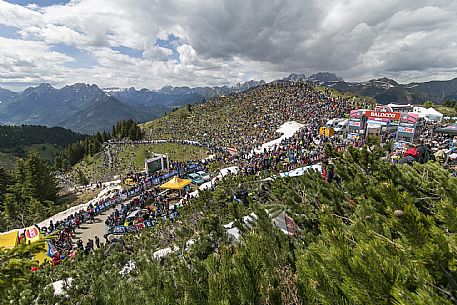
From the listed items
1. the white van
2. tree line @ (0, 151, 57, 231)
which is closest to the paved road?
tree line @ (0, 151, 57, 231)

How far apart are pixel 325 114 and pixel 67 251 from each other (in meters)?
46.9

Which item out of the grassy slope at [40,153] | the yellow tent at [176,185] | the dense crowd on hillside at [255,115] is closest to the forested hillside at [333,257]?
the yellow tent at [176,185]

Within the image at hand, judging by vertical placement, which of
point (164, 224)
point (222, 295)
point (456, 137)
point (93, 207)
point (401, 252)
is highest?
point (401, 252)

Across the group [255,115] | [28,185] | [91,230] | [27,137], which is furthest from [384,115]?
[27,137]

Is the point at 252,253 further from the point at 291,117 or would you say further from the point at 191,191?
the point at 291,117

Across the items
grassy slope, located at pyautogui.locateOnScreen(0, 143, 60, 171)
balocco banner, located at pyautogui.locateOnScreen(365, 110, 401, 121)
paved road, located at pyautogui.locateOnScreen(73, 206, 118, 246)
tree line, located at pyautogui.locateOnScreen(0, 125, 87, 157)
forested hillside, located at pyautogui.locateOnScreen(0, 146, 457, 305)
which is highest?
forested hillside, located at pyautogui.locateOnScreen(0, 146, 457, 305)

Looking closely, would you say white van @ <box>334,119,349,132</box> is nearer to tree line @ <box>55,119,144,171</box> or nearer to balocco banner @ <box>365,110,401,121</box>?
balocco banner @ <box>365,110,401,121</box>

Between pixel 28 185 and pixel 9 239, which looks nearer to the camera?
pixel 9 239

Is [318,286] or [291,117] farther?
[291,117]

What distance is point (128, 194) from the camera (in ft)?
98.1

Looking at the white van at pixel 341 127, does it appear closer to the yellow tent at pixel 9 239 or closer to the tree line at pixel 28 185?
the yellow tent at pixel 9 239

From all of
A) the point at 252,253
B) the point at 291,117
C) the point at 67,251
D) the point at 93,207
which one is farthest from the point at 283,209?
the point at 291,117

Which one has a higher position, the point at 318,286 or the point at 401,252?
the point at 401,252

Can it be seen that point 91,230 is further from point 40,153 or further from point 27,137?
point 27,137
